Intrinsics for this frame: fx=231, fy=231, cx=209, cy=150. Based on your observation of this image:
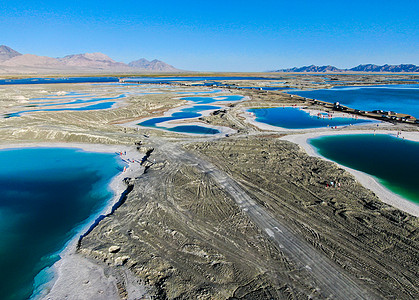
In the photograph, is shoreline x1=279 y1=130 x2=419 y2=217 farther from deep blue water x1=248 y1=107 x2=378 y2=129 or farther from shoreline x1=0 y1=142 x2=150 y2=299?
shoreline x1=0 y1=142 x2=150 y2=299

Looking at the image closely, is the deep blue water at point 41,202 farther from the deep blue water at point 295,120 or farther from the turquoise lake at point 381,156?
the deep blue water at point 295,120

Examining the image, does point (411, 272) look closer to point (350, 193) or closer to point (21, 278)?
point (350, 193)

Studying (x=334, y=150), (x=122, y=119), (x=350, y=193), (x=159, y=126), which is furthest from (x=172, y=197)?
(x=122, y=119)

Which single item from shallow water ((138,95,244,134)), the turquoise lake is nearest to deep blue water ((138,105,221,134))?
shallow water ((138,95,244,134))

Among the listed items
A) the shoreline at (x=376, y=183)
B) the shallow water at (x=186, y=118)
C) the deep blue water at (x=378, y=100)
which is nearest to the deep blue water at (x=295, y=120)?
the shoreline at (x=376, y=183)

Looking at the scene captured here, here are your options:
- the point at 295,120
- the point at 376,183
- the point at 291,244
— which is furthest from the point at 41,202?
the point at 295,120
